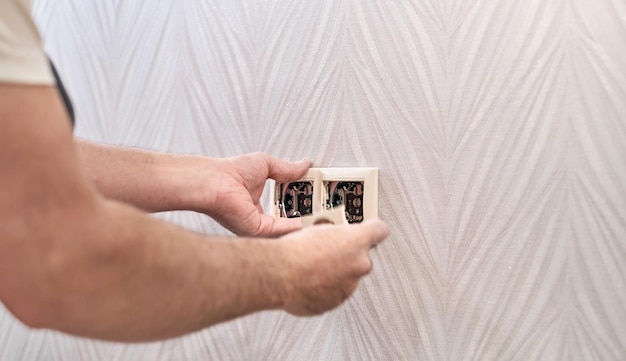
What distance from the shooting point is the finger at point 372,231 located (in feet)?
2.22

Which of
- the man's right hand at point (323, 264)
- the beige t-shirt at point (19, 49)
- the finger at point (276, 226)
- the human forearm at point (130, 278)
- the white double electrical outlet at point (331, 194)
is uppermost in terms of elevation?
the beige t-shirt at point (19, 49)

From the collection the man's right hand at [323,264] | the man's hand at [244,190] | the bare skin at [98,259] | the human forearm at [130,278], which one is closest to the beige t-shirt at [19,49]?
the bare skin at [98,259]

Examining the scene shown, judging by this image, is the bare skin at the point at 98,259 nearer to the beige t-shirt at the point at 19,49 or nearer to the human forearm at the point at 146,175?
the beige t-shirt at the point at 19,49

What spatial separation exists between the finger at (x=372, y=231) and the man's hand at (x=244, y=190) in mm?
215

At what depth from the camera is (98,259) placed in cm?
47

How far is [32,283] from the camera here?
46cm

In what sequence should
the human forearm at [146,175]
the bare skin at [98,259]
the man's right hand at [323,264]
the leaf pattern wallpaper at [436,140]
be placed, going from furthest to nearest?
the human forearm at [146,175], the leaf pattern wallpaper at [436,140], the man's right hand at [323,264], the bare skin at [98,259]

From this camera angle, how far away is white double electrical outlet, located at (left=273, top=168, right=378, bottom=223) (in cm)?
86

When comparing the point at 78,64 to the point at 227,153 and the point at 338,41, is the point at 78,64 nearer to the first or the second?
the point at 227,153

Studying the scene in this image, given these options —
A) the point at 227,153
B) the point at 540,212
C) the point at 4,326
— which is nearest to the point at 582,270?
the point at 540,212

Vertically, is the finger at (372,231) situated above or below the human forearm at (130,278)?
below

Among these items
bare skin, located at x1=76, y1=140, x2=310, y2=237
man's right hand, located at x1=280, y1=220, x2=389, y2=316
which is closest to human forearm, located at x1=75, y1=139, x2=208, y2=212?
bare skin, located at x1=76, y1=140, x2=310, y2=237

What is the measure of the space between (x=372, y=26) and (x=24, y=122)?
0.57 metres

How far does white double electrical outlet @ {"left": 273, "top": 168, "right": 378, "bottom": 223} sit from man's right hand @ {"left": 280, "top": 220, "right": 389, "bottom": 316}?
0.57 feet
